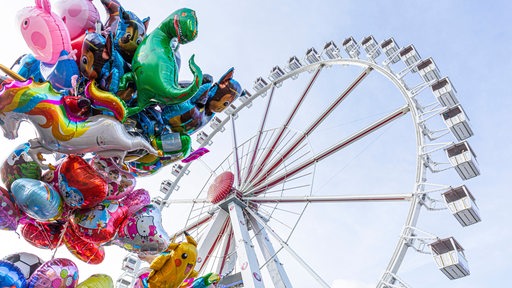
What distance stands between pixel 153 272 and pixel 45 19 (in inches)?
95.6

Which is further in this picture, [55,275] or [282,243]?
[282,243]

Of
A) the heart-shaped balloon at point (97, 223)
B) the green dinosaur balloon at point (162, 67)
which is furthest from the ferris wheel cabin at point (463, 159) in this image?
the heart-shaped balloon at point (97, 223)

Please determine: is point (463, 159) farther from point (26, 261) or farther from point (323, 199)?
point (26, 261)

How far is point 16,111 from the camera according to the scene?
12.6 ft

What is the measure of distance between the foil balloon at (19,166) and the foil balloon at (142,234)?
966 millimetres

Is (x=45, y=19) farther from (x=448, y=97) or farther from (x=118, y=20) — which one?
(x=448, y=97)

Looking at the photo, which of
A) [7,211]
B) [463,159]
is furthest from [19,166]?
[463,159]

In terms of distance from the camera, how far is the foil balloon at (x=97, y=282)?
13.5 ft

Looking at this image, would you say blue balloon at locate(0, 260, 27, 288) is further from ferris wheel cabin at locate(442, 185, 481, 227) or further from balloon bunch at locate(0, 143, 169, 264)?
ferris wheel cabin at locate(442, 185, 481, 227)

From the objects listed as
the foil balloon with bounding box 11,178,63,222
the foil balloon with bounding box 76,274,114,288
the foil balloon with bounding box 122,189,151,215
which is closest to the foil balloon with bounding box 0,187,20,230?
the foil balloon with bounding box 11,178,63,222

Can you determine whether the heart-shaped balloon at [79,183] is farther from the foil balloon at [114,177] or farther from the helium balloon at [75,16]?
the helium balloon at [75,16]

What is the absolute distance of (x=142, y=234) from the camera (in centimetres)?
462

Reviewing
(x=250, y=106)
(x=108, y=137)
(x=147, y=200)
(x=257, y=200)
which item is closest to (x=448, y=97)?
→ (x=257, y=200)

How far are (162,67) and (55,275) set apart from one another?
6.58 ft
